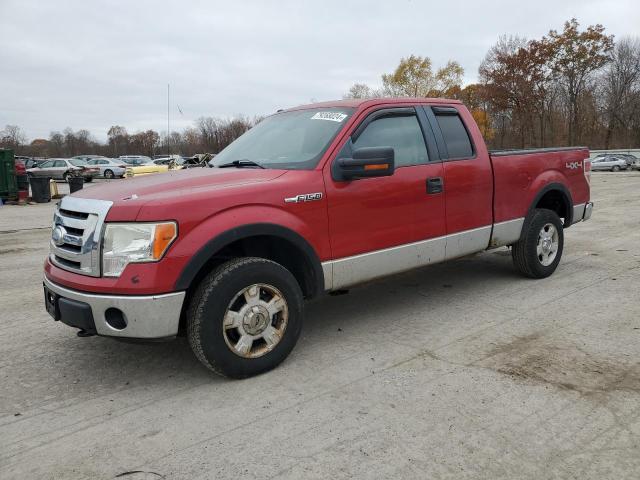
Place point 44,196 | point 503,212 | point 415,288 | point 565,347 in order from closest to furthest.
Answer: point 565,347 → point 503,212 → point 415,288 → point 44,196

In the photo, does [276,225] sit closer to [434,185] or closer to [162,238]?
[162,238]

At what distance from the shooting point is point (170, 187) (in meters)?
3.54

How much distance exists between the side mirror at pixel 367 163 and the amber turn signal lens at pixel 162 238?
1.35m

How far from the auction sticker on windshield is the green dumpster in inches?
670

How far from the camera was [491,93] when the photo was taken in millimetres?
54562

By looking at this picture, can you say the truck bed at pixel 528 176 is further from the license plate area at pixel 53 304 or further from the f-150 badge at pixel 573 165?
the license plate area at pixel 53 304

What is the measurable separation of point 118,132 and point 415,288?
4034 inches

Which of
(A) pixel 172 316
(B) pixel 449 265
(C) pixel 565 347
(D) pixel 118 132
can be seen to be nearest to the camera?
(A) pixel 172 316

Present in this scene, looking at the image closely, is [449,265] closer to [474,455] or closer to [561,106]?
[474,455]

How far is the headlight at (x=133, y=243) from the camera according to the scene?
125 inches

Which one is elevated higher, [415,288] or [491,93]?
[491,93]

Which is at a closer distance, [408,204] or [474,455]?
[474,455]

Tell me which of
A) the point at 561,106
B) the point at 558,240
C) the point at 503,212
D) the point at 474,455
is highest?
the point at 561,106

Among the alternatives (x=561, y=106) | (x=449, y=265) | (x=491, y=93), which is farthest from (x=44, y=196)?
(x=561, y=106)
